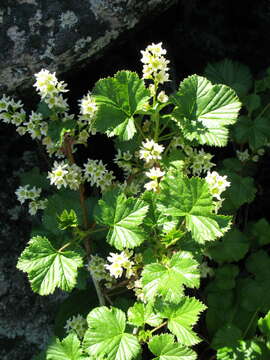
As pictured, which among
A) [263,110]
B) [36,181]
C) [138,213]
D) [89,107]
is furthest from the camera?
[263,110]

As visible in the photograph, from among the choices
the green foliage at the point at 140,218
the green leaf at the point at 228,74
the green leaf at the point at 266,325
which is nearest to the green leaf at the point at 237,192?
the green foliage at the point at 140,218

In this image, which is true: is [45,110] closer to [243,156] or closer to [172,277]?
[172,277]

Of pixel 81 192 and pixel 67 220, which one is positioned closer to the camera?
pixel 67 220

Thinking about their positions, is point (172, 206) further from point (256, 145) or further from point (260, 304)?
point (260, 304)

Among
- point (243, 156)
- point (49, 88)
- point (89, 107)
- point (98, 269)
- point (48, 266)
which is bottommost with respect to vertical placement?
point (98, 269)

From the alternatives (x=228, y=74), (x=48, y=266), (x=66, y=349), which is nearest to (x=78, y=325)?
(x=66, y=349)
